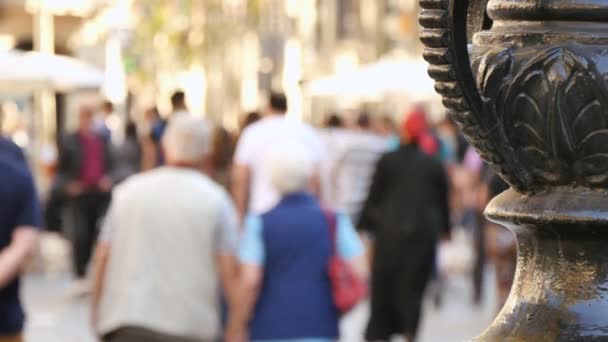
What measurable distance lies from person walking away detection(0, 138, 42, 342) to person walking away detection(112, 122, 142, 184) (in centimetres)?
1189

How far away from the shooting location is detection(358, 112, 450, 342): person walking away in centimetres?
1445

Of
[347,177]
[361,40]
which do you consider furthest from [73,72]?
[361,40]

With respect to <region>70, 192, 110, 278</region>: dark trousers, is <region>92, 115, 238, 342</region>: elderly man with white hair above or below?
above

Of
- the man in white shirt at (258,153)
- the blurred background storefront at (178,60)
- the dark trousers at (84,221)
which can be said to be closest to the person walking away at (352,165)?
the dark trousers at (84,221)

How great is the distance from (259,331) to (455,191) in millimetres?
14331

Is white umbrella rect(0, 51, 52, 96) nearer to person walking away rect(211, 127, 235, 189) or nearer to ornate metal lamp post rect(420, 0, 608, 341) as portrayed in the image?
person walking away rect(211, 127, 235, 189)

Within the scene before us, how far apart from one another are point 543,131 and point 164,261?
6.37 meters

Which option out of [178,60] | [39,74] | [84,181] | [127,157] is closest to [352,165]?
[127,157]

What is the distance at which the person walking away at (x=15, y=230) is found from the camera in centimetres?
809

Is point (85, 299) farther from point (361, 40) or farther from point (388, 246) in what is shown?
point (361, 40)

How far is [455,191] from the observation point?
895 inches

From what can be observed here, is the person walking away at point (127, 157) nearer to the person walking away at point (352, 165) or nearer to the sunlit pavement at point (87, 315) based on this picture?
the sunlit pavement at point (87, 315)

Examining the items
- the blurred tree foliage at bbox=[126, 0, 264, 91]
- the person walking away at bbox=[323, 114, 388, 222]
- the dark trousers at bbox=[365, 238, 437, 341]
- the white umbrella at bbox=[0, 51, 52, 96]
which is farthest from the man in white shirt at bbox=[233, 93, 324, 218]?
the blurred tree foliage at bbox=[126, 0, 264, 91]

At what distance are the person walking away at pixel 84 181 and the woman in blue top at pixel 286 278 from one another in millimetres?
11752
